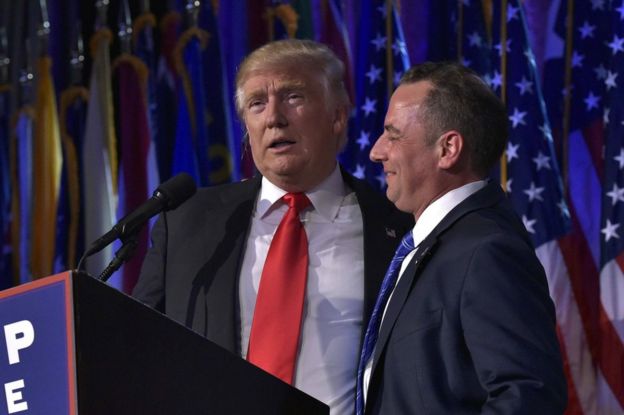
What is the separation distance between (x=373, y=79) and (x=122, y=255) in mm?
1866

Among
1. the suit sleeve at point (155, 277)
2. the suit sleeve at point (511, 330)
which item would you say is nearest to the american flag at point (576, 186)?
the suit sleeve at point (155, 277)

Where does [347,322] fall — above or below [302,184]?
below

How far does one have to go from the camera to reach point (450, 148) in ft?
6.29

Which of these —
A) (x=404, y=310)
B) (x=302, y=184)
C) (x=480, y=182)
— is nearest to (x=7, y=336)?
(x=404, y=310)

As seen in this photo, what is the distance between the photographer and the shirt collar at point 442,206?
191 cm

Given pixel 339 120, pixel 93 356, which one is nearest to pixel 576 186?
pixel 339 120

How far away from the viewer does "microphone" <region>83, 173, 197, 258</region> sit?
75.6 inches

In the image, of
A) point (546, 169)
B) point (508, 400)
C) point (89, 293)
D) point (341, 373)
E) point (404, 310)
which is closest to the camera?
point (89, 293)

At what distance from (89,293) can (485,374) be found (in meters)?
0.66

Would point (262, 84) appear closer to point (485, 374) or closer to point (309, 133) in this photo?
point (309, 133)

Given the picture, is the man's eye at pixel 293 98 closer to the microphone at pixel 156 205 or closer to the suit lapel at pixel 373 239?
the suit lapel at pixel 373 239

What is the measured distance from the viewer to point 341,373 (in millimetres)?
2162

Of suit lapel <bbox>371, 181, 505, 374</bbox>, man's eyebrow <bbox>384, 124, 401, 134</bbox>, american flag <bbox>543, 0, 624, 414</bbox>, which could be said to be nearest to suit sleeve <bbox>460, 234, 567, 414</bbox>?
suit lapel <bbox>371, 181, 505, 374</bbox>

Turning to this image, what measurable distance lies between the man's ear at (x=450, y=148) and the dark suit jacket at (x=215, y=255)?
1.32 feet
